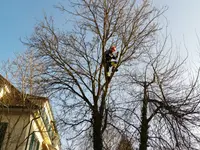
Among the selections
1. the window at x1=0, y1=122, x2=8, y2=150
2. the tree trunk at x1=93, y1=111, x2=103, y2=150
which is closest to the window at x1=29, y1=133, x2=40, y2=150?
the window at x1=0, y1=122, x2=8, y2=150

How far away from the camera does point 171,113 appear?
829 centimetres

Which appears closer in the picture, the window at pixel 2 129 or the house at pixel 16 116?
the house at pixel 16 116

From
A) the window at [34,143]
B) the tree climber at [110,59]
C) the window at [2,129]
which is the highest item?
the tree climber at [110,59]

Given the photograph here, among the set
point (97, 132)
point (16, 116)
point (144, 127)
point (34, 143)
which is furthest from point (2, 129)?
point (144, 127)

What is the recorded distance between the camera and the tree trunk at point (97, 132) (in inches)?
316

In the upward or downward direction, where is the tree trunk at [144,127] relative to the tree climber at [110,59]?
downward

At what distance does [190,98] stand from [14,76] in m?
7.01

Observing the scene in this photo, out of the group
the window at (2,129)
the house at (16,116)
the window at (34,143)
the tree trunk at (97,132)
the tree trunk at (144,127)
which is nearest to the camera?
the tree trunk at (97,132)

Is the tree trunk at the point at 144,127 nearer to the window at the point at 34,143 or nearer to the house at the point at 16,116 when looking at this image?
the house at the point at 16,116

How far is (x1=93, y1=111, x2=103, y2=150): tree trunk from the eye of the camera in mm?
8016

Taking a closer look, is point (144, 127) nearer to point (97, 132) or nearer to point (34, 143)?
point (97, 132)

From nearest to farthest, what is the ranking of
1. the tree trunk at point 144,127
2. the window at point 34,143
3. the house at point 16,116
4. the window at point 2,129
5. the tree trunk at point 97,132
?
1. the tree trunk at point 97,132
2. the tree trunk at point 144,127
3. the house at point 16,116
4. the window at point 2,129
5. the window at point 34,143

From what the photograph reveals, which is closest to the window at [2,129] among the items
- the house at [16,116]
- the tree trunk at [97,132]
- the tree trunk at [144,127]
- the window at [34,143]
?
the house at [16,116]

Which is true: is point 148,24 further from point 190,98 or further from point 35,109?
point 35,109
